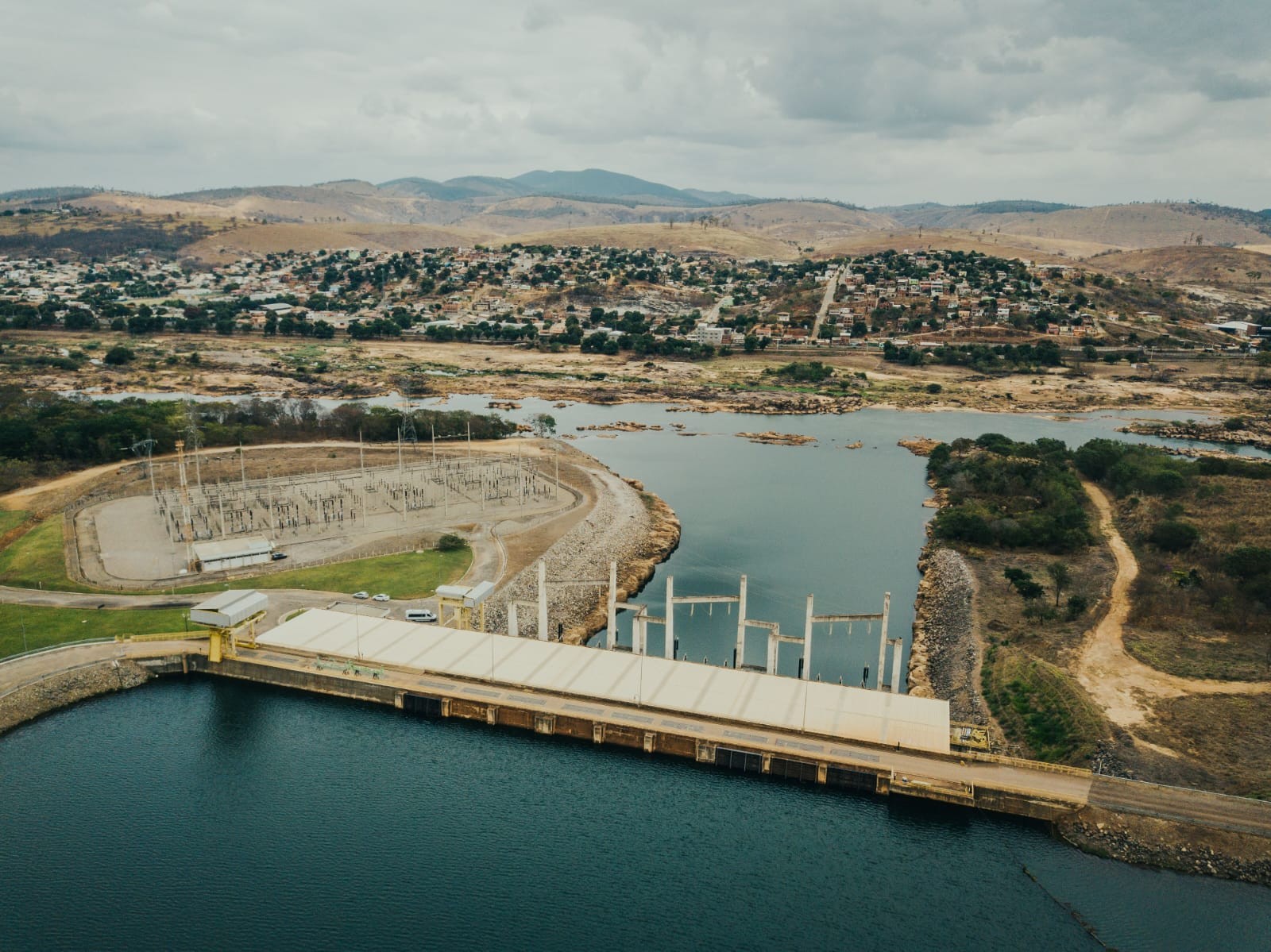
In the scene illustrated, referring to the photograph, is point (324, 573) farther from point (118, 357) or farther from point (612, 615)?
point (118, 357)

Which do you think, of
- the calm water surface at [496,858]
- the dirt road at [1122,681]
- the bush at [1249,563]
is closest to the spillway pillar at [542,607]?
the calm water surface at [496,858]

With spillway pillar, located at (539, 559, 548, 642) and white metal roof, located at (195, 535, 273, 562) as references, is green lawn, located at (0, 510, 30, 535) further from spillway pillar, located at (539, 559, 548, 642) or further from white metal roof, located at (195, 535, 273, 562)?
spillway pillar, located at (539, 559, 548, 642)

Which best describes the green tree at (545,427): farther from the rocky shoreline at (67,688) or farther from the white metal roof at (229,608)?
the rocky shoreline at (67,688)

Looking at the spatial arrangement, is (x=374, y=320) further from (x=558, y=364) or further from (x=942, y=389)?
(x=942, y=389)

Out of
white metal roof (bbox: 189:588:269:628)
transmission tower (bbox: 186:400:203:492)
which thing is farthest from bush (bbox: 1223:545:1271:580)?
transmission tower (bbox: 186:400:203:492)

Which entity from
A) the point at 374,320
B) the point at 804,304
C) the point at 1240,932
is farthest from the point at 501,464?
the point at 804,304

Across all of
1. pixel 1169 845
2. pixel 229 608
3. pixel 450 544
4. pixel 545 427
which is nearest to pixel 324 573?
pixel 450 544
